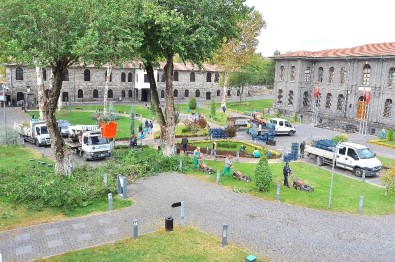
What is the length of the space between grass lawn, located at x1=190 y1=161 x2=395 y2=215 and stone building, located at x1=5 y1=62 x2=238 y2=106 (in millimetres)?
34354

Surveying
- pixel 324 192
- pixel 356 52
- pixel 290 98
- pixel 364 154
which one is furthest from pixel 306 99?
pixel 324 192

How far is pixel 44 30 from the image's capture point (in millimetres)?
18469

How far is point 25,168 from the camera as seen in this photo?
879 inches

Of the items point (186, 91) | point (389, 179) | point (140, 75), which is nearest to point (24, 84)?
point (140, 75)

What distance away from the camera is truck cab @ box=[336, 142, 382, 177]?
24.5 metres

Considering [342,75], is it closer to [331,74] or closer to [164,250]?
[331,74]

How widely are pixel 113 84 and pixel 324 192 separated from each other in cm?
5333

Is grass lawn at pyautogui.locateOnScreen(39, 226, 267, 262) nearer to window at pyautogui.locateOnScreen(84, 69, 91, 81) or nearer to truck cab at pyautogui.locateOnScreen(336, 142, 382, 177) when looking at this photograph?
truck cab at pyautogui.locateOnScreen(336, 142, 382, 177)

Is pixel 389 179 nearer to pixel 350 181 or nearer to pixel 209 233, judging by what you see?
pixel 350 181

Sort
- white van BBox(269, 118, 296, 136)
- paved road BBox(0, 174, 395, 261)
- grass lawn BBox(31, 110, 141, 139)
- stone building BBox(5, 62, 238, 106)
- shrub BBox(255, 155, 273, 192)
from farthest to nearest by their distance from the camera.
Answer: stone building BBox(5, 62, 238, 106) < grass lawn BBox(31, 110, 141, 139) < white van BBox(269, 118, 296, 136) < shrub BBox(255, 155, 273, 192) < paved road BBox(0, 174, 395, 261)

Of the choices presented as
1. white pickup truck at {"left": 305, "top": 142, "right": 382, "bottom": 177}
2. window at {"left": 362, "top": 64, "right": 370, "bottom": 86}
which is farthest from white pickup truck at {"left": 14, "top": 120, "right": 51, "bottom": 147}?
window at {"left": 362, "top": 64, "right": 370, "bottom": 86}

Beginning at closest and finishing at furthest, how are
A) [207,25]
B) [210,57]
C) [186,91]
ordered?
[207,25]
[210,57]
[186,91]

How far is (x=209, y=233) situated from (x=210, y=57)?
553 inches

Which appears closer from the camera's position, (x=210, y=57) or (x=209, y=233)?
(x=209, y=233)
